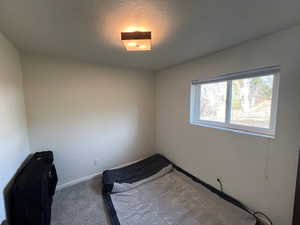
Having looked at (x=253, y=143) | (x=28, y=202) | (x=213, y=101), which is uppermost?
(x=213, y=101)

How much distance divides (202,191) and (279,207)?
0.89 metres

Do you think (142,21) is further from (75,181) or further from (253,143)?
(75,181)

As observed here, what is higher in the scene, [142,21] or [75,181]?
[142,21]

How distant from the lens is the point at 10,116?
146cm

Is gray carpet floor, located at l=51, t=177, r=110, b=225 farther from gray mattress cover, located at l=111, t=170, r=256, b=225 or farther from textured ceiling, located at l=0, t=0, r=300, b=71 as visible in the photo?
textured ceiling, located at l=0, t=0, r=300, b=71

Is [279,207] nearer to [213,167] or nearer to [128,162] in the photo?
[213,167]

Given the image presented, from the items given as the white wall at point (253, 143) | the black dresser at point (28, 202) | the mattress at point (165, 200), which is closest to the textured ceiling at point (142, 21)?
the white wall at point (253, 143)

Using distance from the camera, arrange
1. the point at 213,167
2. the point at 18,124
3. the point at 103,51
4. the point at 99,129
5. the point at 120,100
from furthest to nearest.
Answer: the point at 120,100 < the point at 99,129 < the point at 213,167 < the point at 103,51 < the point at 18,124

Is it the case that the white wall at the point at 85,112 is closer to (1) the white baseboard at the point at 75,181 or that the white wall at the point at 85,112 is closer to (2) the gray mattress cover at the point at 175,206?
(1) the white baseboard at the point at 75,181

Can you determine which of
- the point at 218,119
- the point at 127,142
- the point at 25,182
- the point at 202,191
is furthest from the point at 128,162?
the point at 218,119

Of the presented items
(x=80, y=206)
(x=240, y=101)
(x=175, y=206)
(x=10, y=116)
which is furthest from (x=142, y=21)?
(x=80, y=206)

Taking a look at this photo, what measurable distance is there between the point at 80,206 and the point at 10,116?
1449 mm

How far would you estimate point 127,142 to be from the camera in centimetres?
292

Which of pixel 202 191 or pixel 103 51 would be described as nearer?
pixel 103 51
